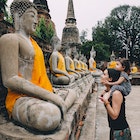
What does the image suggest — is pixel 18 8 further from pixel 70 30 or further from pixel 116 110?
pixel 70 30

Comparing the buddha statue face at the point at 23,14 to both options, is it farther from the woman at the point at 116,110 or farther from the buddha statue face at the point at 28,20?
the woman at the point at 116,110

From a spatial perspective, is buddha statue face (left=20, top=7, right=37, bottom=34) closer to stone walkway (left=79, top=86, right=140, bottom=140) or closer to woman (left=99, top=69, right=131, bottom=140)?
woman (left=99, top=69, right=131, bottom=140)

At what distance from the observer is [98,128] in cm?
453

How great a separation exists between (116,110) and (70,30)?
89.5 feet

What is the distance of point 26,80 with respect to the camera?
2.16 m

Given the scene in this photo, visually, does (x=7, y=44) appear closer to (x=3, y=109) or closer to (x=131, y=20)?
(x=3, y=109)

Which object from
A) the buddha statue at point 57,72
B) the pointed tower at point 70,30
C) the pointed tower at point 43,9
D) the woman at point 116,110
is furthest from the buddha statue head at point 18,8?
the pointed tower at point 70,30

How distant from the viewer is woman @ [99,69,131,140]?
226 centimetres

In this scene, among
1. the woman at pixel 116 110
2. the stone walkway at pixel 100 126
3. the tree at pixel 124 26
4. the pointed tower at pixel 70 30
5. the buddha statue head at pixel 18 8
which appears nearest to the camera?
the woman at pixel 116 110

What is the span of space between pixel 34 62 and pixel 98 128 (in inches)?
104

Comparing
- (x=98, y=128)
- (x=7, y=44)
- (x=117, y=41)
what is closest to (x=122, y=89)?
(x=7, y=44)

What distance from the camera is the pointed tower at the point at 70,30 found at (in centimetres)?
2855

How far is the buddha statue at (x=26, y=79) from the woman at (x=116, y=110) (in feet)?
1.50

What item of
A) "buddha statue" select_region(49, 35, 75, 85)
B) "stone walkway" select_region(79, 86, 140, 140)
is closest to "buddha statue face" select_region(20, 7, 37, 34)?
"stone walkway" select_region(79, 86, 140, 140)
